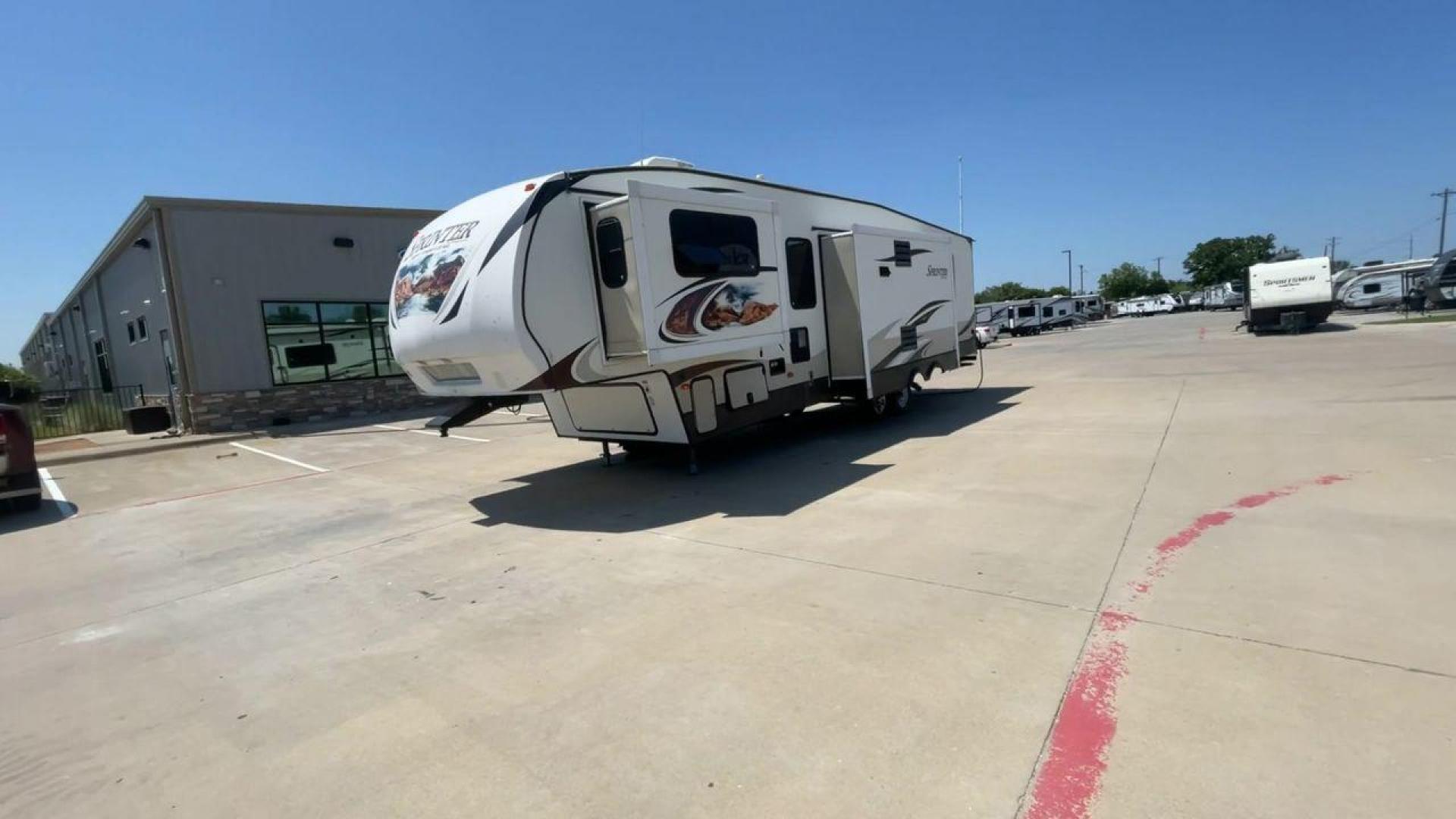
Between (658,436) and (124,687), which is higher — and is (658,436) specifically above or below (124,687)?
above

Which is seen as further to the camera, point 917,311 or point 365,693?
point 917,311

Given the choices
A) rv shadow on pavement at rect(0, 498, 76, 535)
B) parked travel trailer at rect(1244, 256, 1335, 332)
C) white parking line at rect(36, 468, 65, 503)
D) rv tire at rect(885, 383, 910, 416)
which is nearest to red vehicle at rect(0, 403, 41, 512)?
rv shadow on pavement at rect(0, 498, 76, 535)

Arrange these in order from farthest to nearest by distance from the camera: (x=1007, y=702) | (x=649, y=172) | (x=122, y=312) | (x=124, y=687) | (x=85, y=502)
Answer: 1. (x=122, y=312)
2. (x=85, y=502)
3. (x=649, y=172)
4. (x=124, y=687)
5. (x=1007, y=702)

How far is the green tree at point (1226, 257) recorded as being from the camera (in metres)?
83.1

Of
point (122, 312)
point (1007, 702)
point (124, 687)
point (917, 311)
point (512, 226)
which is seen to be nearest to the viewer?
point (1007, 702)

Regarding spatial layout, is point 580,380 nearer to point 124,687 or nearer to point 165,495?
point 124,687

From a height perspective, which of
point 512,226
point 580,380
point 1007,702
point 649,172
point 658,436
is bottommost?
point 1007,702

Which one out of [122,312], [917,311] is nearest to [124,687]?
[917,311]

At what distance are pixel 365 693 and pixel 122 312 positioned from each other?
24728 millimetres

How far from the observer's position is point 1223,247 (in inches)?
3381

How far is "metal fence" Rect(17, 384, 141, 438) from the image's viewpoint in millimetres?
16969

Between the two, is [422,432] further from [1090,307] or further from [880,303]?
[1090,307]

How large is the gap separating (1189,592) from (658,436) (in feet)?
16.8

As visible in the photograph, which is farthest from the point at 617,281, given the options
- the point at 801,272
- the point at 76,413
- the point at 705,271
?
the point at 76,413
